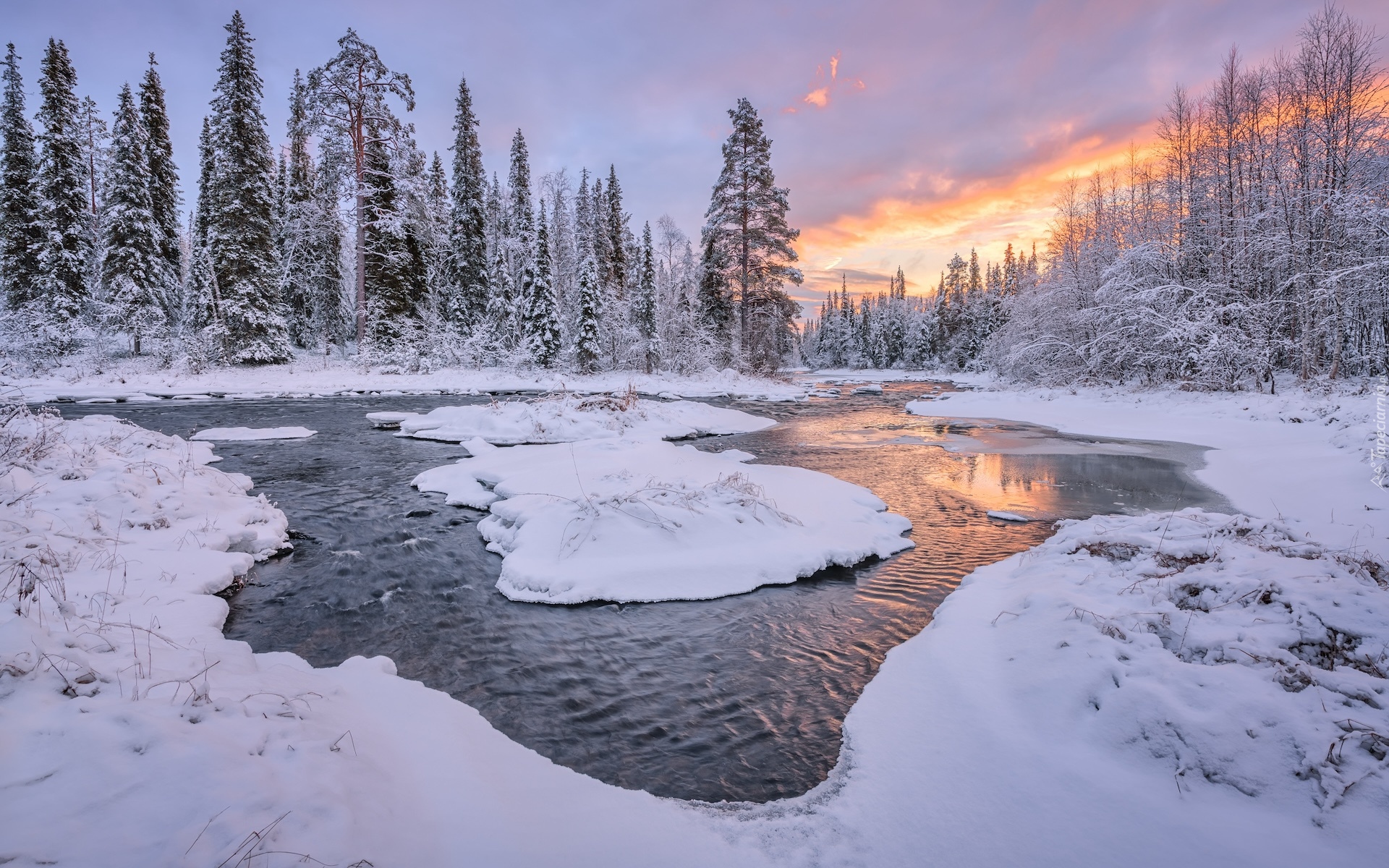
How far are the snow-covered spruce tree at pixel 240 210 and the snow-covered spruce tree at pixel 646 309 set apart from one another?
18.9 metres

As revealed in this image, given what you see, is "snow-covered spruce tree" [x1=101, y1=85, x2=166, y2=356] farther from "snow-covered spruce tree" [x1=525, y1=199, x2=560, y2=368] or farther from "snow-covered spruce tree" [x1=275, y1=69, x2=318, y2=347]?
"snow-covered spruce tree" [x1=525, y1=199, x2=560, y2=368]

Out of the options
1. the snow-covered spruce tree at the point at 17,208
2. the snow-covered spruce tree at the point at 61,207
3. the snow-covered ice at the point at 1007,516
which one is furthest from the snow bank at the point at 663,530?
the snow-covered spruce tree at the point at 17,208

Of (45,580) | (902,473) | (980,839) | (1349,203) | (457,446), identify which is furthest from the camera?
(1349,203)

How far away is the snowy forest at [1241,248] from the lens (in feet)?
53.5

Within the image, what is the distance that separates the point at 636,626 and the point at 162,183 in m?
38.3

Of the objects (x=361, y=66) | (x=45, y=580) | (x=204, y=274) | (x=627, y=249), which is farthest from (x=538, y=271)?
(x=45, y=580)

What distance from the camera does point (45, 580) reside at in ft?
12.6

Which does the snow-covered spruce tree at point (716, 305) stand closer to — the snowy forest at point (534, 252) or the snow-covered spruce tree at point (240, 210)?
the snowy forest at point (534, 252)

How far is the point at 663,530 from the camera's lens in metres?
6.59

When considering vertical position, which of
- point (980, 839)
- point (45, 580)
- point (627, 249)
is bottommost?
point (980, 839)

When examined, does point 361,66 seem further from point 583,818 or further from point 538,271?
point 583,818

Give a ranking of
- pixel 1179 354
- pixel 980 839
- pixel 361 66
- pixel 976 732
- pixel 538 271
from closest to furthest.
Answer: pixel 980 839 → pixel 976 732 → pixel 1179 354 → pixel 361 66 → pixel 538 271

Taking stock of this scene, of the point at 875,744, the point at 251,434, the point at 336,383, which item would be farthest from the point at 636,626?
the point at 336,383

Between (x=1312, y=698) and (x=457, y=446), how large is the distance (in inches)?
553
